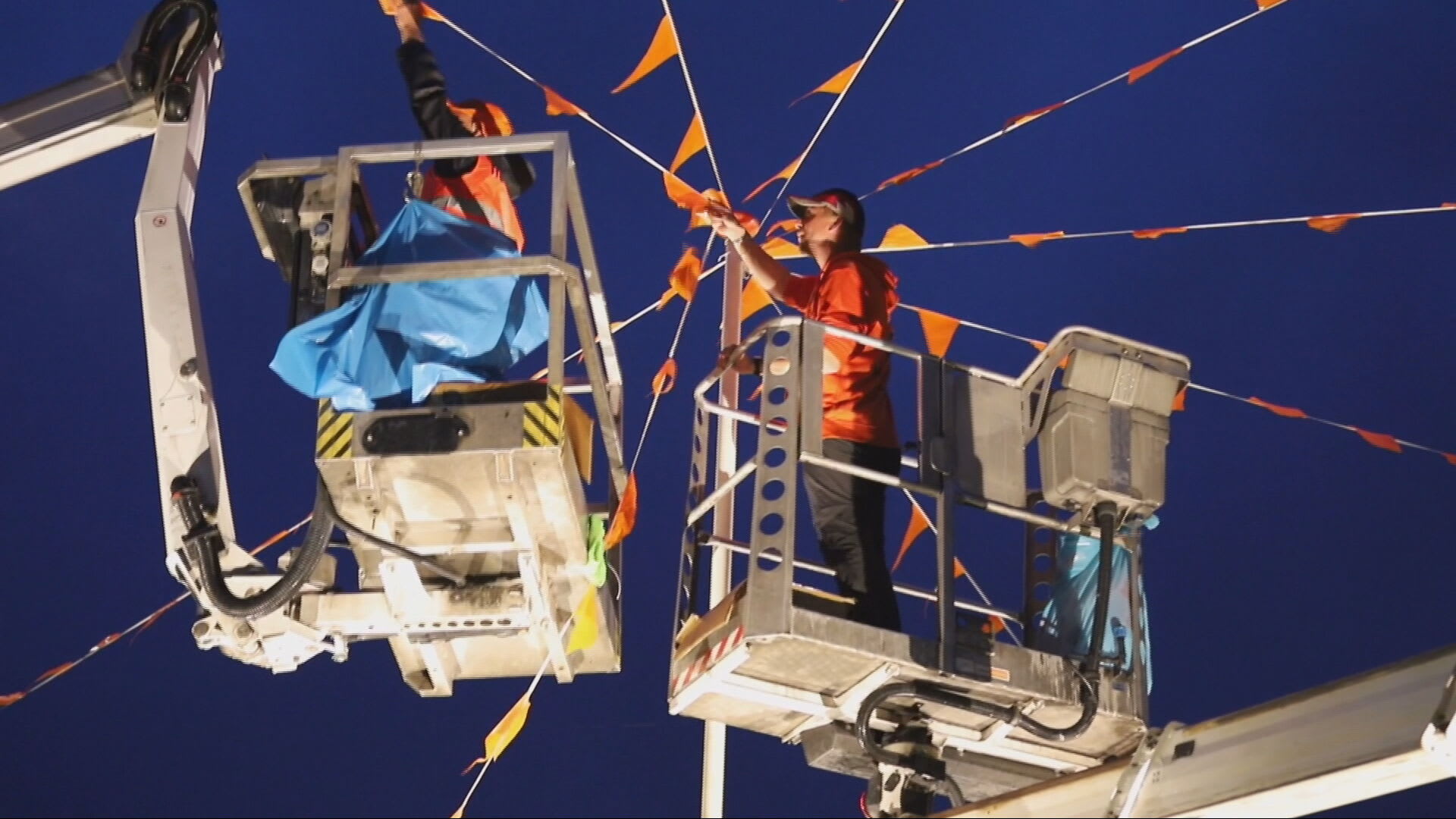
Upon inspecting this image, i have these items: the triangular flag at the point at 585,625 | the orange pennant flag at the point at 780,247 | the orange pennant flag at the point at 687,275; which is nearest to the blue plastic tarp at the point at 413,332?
the triangular flag at the point at 585,625

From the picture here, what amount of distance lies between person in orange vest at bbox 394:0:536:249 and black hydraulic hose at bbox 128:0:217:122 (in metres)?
0.85

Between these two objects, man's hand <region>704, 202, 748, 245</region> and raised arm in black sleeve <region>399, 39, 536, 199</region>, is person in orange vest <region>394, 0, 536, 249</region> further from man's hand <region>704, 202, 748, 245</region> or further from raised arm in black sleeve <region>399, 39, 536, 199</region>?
man's hand <region>704, 202, 748, 245</region>

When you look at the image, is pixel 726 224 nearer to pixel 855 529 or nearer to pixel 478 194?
pixel 478 194

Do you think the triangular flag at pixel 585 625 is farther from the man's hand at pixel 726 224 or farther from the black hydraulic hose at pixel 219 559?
the man's hand at pixel 726 224

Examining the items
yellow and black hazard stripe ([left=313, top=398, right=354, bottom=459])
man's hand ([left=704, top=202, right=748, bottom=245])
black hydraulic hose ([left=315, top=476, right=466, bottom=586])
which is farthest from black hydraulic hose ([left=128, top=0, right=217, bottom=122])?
man's hand ([left=704, top=202, right=748, bottom=245])

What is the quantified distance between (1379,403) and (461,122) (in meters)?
9.53

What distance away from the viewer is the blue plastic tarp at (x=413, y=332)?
286 inches

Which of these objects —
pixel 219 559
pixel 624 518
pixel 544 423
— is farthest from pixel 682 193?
pixel 219 559

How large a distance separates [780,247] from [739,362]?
2.29 meters

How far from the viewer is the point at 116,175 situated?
1577 cm

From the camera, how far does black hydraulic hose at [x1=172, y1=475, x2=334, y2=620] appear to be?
23.8 feet

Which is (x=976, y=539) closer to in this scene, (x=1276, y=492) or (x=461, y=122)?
(x=1276, y=492)

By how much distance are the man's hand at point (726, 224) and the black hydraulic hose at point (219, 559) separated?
237cm

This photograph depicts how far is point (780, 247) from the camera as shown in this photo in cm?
1103
